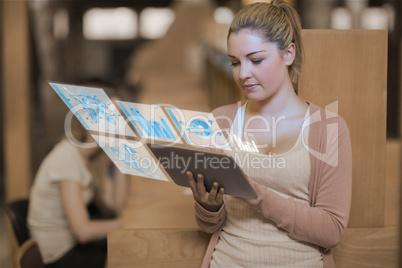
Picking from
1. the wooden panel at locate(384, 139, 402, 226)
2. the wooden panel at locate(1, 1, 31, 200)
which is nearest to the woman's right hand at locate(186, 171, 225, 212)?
the wooden panel at locate(384, 139, 402, 226)

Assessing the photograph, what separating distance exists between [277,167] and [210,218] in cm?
19

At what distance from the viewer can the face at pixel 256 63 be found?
42.2 inches

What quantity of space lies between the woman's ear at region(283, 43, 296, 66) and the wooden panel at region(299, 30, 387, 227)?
0.12 meters

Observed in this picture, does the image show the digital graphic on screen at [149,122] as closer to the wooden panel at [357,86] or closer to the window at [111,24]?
the wooden panel at [357,86]

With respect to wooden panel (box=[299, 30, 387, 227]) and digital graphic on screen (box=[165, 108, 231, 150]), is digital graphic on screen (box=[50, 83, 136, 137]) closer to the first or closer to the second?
digital graphic on screen (box=[165, 108, 231, 150])

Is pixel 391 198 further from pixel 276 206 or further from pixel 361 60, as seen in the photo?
pixel 276 206

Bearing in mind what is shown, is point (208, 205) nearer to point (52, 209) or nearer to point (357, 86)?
point (357, 86)

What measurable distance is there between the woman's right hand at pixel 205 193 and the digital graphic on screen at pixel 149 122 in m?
0.16

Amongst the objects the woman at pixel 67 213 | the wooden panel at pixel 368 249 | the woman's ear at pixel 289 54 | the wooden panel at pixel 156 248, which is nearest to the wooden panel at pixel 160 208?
the wooden panel at pixel 156 248

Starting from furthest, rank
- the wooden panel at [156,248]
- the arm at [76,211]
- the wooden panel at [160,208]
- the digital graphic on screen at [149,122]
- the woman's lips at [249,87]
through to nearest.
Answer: the arm at [76,211] → the wooden panel at [160,208] → the wooden panel at [156,248] → the digital graphic on screen at [149,122] → the woman's lips at [249,87]

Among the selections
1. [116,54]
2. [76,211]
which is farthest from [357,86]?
[116,54]

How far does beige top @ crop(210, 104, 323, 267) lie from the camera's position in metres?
1.12

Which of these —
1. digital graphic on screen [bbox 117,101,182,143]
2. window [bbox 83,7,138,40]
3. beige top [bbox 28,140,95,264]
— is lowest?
beige top [bbox 28,140,95,264]

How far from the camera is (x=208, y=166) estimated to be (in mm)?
1012
